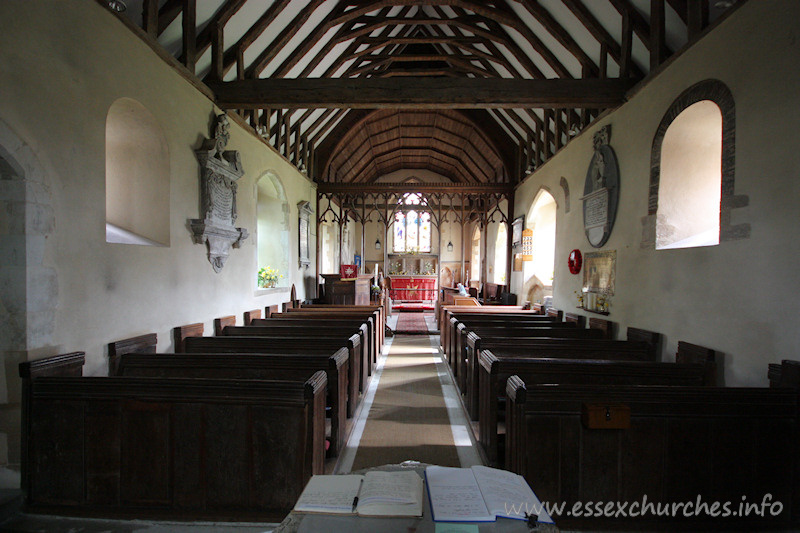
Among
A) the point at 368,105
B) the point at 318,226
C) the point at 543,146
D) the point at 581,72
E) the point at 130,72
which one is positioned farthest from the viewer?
the point at 318,226

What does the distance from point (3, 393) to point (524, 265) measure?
25.5ft

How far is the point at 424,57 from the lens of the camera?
7500mm

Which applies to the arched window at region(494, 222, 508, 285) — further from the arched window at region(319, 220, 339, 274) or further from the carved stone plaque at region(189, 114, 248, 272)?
the carved stone plaque at region(189, 114, 248, 272)

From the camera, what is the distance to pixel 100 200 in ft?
9.66

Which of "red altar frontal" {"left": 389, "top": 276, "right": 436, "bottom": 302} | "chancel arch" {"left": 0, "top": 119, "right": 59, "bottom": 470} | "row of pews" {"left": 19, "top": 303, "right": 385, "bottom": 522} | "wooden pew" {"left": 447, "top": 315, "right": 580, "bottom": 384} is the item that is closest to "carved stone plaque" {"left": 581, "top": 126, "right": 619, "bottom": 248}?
"wooden pew" {"left": 447, "top": 315, "right": 580, "bottom": 384}

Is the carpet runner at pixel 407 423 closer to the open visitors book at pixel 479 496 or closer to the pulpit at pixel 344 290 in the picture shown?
the open visitors book at pixel 479 496

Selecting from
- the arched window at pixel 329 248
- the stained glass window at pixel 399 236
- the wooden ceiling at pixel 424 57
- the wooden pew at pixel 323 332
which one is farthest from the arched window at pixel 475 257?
the wooden pew at pixel 323 332

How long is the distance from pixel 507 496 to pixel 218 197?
4464mm

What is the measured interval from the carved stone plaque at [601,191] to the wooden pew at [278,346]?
131 inches

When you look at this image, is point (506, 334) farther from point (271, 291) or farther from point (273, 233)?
point (273, 233)

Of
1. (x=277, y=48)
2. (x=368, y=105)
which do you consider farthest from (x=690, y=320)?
(x=277, y=48)

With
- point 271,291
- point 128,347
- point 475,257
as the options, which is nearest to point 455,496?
point 128,347

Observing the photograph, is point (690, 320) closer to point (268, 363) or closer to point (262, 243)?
point (268, 363)

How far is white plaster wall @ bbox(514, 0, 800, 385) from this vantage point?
246cm
